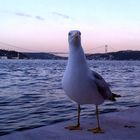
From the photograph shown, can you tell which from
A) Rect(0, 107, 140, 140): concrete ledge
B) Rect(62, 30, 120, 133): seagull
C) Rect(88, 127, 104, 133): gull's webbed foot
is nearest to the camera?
Rect(0, 107, 140, 140): concrete ledge

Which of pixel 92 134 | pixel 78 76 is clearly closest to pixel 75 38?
pixel 78 76

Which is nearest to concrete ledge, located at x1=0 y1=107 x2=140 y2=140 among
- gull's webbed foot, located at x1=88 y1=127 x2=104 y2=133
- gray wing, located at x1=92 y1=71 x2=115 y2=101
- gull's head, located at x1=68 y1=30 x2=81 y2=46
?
gull's webbed foot, located at x1=88 y1=127 x2=104 y2=133

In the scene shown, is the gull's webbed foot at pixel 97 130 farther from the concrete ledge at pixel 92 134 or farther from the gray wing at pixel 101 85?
the gray wing at pixel 101 85

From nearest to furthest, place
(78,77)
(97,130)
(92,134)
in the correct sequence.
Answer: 1. (78,77)
2. (92,134)
3. (97,130)

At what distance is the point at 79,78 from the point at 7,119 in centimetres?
588

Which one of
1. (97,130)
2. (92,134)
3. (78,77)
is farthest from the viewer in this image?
(97,130)

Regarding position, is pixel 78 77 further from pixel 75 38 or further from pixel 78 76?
pixel 75 38

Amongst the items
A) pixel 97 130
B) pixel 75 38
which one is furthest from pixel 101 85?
pixel 75 38

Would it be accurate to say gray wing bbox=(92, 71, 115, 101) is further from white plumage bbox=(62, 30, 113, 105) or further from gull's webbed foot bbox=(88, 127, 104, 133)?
gull's webbed foot bbox=(88, 127, 104, 133)

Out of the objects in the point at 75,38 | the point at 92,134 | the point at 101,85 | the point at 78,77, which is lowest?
the point at 92,134

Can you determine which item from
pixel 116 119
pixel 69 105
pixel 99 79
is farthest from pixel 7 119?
Result: pixel 99 79

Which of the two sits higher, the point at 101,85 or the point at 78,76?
the point at 78,76

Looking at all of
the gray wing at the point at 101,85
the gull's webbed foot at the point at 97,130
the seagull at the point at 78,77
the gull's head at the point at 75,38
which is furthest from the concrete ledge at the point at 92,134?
the gull's head at the point at 75,38

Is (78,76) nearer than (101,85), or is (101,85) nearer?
(78,76)
